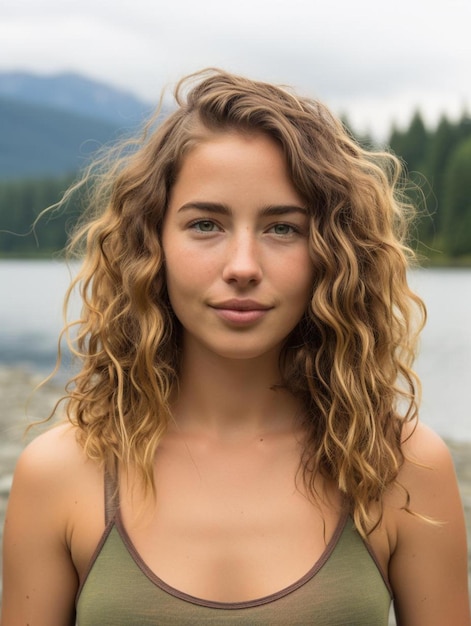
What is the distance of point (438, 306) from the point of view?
4084cm

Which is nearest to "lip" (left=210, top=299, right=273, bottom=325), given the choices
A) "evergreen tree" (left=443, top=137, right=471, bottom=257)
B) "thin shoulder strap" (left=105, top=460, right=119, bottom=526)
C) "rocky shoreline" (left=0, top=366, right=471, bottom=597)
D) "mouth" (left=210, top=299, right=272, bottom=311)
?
"mouth" (left=210, top=299, right=272, bottom=311)

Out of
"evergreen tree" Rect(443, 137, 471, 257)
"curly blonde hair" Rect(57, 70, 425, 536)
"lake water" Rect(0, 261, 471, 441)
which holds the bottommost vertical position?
"lake water" Rect(0, 261, 471, 441)

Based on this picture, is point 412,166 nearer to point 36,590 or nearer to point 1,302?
point 1,302

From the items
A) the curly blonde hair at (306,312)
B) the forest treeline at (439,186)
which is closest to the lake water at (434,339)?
the curly blonde hair at (306,312)

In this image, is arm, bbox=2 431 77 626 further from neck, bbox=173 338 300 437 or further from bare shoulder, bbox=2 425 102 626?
neck, bbox=173 338 300 437

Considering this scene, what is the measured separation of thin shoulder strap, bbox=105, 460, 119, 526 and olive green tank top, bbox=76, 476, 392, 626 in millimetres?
11

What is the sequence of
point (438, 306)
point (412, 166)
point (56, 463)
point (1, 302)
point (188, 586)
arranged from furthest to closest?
point (1, 302) → point (412, 166) → point (438, 306) → point (56, 463) → point (188, 586)

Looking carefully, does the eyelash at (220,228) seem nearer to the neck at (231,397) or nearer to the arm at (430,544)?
the neck at (231,397)

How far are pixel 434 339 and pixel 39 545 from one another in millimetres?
30685

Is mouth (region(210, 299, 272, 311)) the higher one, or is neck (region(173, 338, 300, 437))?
mouth (region(210, 299, 272, 311))

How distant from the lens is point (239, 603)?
7.80 feet

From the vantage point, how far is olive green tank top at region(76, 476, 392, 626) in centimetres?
237

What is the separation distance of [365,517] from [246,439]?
0.40 metres

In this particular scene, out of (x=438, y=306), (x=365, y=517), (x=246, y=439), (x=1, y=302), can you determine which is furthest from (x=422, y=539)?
(x=1, y=302)
